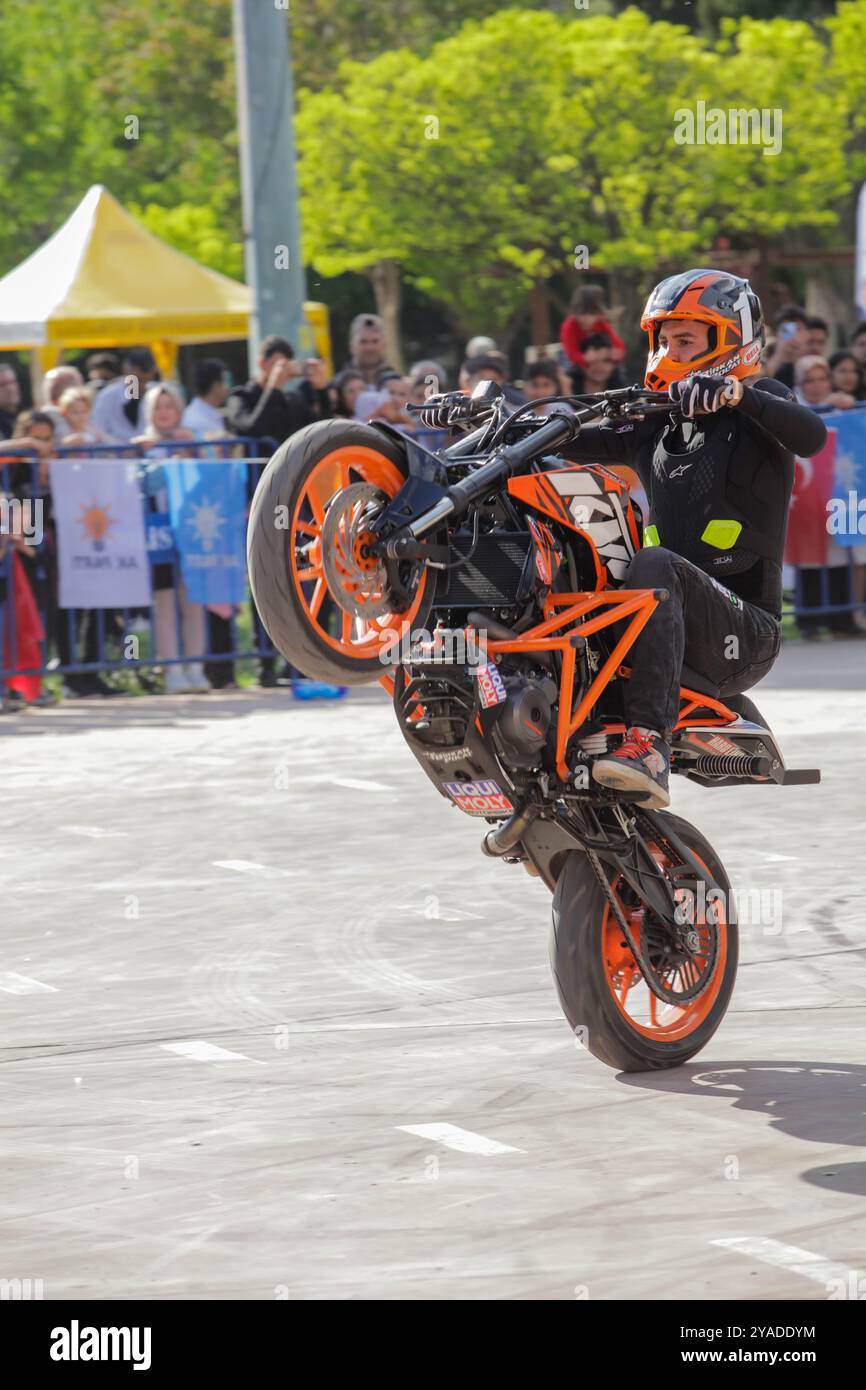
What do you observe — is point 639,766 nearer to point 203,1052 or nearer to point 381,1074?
point 381,1074

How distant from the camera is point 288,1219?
5242 mm

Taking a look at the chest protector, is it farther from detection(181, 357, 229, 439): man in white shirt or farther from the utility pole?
the utility pole

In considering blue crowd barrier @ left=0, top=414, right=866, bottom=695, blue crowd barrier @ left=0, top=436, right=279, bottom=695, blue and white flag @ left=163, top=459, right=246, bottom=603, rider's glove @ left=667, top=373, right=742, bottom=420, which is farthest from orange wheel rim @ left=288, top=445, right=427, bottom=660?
blue and white flag @ left=163, top=459, right=246, bottom=603

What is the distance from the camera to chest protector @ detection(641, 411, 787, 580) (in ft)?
21.6

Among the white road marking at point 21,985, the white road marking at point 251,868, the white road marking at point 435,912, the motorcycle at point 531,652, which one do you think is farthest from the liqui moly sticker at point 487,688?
the white road marking at point 251,868

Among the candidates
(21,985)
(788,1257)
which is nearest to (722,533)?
(788,1257)

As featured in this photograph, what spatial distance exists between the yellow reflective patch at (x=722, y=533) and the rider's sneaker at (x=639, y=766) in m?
0.71

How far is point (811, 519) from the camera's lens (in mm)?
16406

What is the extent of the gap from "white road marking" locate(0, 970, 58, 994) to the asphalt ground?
2cm

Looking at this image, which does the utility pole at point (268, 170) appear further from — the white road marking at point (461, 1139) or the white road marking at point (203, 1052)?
the white road marking at point (461, 1139)

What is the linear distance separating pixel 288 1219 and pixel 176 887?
4.09 meters

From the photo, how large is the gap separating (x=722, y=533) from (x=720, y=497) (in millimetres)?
105
